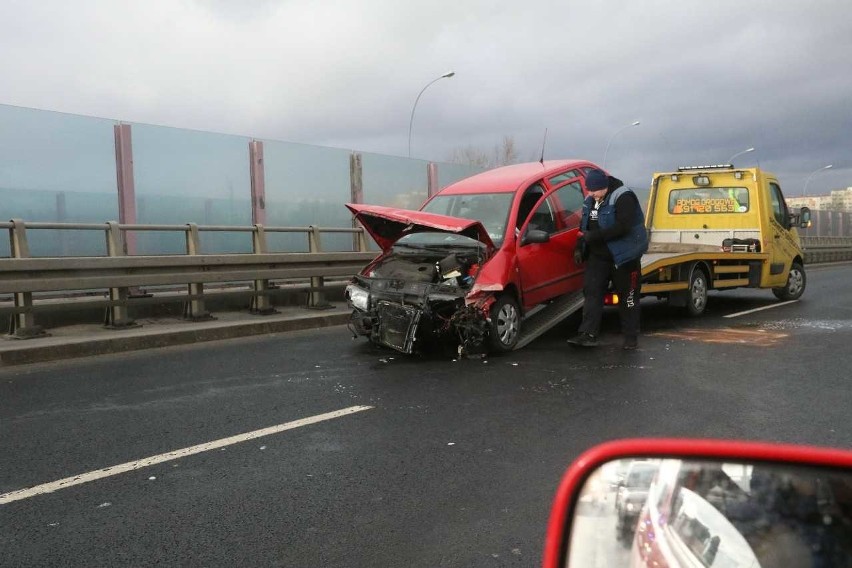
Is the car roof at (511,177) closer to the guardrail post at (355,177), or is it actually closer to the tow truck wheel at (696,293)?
the tow truck wheel at (696,293)

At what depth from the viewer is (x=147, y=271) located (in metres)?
8.58

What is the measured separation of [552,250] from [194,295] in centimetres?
480

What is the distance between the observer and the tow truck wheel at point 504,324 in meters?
7.12

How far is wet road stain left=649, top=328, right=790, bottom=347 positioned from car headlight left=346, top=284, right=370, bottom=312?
12.6 feet

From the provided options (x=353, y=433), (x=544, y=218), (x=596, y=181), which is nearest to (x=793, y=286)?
(x=544, y=218)

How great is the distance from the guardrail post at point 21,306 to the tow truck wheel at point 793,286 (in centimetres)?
1185

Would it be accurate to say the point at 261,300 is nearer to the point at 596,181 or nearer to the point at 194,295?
the point at 194,295

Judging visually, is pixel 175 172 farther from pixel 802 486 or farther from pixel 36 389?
pixel 802 486

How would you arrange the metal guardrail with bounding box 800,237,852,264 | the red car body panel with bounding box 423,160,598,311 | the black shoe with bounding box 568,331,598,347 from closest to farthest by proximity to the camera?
the red car body panel with bounding box 423,160,598,311, the black shoe with bounding box 568,331,598,347, the metal guardrail with bounding box 800,237,852,264

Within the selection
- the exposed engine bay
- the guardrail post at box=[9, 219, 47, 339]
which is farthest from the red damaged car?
the guardrail post at box=[9, 219, 47, 339]

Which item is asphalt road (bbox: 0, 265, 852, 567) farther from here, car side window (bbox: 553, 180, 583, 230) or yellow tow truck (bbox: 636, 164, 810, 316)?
yellow tow truck (bbox: 636, 164, 810, 316)

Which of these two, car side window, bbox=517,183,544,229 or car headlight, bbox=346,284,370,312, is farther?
car side window, bbox=517,183,544,229

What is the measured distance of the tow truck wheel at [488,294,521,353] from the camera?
712 centimetres

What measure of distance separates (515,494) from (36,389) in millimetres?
4482
